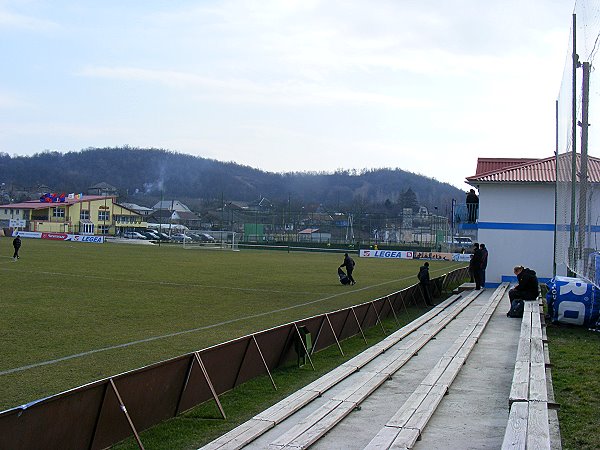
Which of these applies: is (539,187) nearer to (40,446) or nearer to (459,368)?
(459,368)

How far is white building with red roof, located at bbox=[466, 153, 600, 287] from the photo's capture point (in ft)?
107

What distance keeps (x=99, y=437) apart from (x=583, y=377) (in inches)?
264

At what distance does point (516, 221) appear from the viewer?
107ft

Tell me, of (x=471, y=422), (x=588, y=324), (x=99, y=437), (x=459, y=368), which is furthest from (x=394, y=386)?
(x=588, y=324)

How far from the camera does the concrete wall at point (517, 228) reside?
107 ft

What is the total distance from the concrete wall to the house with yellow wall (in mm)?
84642

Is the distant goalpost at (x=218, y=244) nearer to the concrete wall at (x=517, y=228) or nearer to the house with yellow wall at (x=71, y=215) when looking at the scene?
the house with yellow wall at (x=71, y=215)

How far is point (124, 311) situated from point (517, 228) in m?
19.4

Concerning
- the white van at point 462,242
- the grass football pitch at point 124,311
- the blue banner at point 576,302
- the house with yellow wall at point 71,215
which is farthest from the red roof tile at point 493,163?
the house with yellow wall at point 71,215

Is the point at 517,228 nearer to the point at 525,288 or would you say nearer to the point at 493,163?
the point at 493,163

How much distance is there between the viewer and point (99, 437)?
7.30 meters

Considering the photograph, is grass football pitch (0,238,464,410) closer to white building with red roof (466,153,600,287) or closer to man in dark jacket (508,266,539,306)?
white building with red roof (466,153,600,287)

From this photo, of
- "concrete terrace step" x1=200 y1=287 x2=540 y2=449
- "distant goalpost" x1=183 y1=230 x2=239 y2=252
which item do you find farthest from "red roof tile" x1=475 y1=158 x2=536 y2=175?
"distant goalpost" x1=183 y1=230 x2=239 y2=252

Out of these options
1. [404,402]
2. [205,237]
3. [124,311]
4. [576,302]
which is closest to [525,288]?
[576,302]
